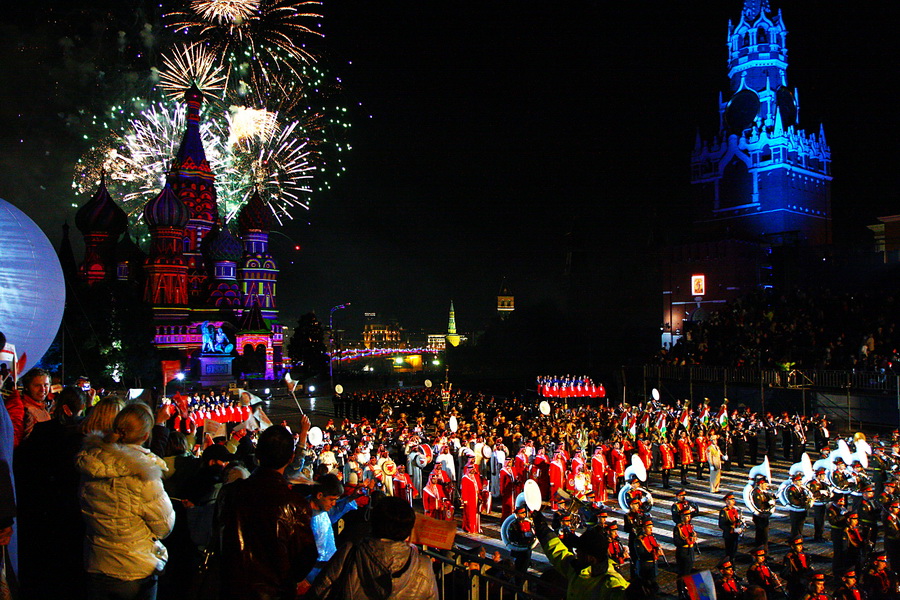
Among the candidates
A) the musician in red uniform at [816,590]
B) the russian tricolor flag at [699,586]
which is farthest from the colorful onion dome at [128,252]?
the musician in red uniform at [816,590]

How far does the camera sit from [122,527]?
12.3ft

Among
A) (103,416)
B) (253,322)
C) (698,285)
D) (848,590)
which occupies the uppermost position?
(698,285)

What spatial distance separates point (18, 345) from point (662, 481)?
1415 centimetres

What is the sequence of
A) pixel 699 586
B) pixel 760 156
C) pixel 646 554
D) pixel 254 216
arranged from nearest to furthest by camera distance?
pixel 699 586, pixel 646 554, pixel 760 156, pixel 254 216

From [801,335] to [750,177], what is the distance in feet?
83.3

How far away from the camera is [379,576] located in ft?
10.4

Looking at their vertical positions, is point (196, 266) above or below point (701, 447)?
above

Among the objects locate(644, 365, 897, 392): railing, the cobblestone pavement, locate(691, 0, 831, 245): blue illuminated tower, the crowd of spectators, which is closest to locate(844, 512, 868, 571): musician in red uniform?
the cobblestone pavement

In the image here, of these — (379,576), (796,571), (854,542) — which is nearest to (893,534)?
(854,542)

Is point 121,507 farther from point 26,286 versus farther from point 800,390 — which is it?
point 800,390

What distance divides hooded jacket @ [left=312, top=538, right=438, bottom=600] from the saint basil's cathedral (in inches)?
1699

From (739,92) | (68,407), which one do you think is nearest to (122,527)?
(68,407)

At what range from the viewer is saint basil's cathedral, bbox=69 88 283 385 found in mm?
46625

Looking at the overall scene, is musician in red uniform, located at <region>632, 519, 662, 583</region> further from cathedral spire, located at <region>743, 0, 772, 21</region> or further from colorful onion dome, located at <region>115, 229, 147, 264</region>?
cathedral spire, located at <region>743, 0, 772, 21</region>
